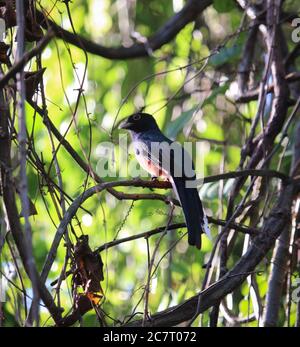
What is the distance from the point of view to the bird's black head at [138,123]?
5805 mm

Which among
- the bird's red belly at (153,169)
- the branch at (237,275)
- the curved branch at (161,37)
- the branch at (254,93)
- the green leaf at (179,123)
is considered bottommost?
the branch at (237,275)

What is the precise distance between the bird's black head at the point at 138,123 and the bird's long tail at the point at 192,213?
1061 millimetres

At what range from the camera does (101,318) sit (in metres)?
3.32

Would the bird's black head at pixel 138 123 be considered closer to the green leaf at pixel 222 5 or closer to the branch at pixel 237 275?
the green leaf at pixel 222 5

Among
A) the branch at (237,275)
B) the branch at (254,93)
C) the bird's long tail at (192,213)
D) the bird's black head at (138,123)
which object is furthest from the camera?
the bird's black head at (138,123)

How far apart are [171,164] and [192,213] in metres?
0.82

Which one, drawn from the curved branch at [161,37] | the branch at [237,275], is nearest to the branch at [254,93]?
the curved branch at [161,37]

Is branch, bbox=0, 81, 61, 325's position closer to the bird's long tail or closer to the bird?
the bird's long tail

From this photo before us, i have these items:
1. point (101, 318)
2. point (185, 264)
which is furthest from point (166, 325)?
point (185, 264)

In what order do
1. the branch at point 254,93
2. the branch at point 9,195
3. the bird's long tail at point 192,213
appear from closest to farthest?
the branch at point 9,195 → the bird's long tail at point 192,213 → the branch at point 254,93

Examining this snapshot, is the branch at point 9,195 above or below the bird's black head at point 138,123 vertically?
below

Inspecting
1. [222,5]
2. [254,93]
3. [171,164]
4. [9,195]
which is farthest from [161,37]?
[9,195]

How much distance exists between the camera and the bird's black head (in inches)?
229

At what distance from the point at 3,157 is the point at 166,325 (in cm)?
112
